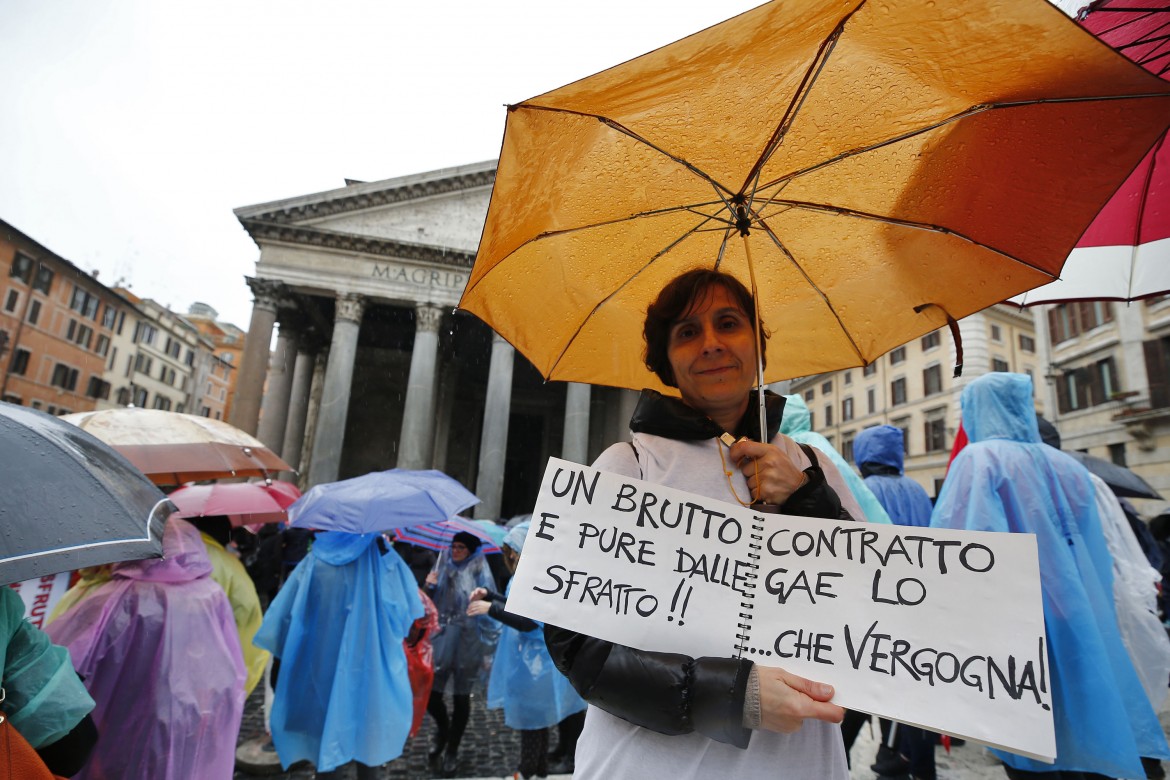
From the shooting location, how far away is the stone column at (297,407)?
22233 mm

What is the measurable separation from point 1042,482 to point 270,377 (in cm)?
2264

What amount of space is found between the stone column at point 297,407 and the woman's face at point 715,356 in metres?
22.2

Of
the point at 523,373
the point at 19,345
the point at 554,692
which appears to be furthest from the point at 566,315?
the point at 19,345

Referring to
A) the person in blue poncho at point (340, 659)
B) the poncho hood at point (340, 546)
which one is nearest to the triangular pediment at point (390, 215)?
the poncho hood at point (340, 546)

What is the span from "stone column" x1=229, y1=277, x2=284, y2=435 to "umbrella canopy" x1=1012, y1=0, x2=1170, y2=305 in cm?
2036

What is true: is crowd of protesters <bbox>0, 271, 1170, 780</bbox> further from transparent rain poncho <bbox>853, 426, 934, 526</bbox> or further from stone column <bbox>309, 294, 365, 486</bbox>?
Result: stone column <bbox>309, 294, 365, 486</bbox>

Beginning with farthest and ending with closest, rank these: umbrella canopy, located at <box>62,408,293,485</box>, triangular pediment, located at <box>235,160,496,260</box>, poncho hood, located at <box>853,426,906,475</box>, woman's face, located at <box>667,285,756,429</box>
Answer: triangular pediment, located at <box>235,160,496,260</box> < poncho hood, located at <box>853,426,906,475</box> < umbrella canopy, located at <box>62,408,293,485</box> < woman's face, located at <box>667,285,756,429</box>

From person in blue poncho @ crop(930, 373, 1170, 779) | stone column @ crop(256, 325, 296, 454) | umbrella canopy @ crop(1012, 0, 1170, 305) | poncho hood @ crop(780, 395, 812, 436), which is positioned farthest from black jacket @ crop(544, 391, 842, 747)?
stone column @ crop(256, 325, 296, 454)

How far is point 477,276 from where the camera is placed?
1.87 meters

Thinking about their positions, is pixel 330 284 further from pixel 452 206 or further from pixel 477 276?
pixel 477 276

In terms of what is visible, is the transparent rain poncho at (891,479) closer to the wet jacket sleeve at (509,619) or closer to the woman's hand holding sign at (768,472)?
the wet jacket sleeve at (509,619)

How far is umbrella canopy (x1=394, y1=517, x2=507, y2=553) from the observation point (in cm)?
595

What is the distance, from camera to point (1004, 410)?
→ 2.93m

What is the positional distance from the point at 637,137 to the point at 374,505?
3.39 meters
